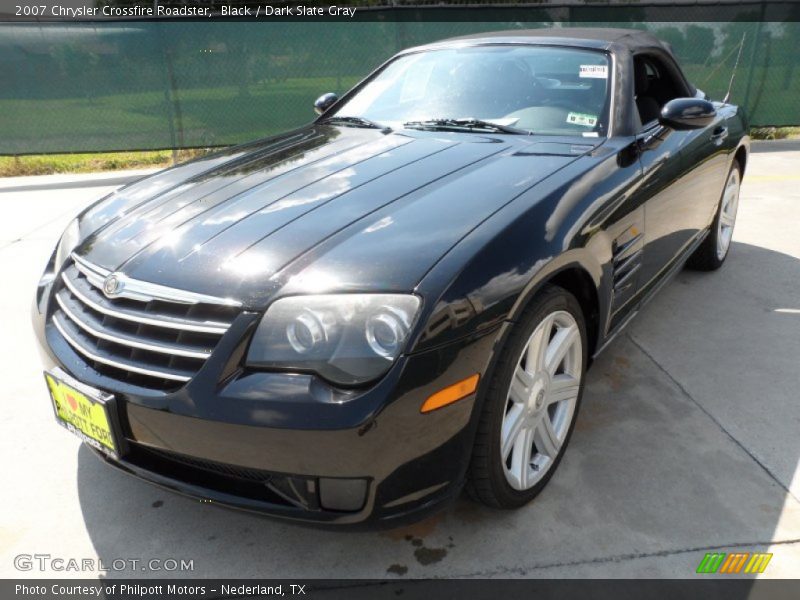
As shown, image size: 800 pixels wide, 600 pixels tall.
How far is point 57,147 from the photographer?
330 inches

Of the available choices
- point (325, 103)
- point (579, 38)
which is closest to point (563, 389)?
point (579, 38)

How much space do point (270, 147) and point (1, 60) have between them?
6771mm

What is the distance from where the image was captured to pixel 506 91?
3016mm

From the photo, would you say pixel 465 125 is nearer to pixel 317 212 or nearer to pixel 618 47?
pixel 618 47

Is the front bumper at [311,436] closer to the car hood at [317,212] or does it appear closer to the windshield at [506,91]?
the car hood at [317,212]

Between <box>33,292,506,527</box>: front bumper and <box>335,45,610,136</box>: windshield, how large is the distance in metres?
1.41

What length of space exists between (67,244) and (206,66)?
6.42m

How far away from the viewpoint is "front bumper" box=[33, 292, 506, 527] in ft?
5.35

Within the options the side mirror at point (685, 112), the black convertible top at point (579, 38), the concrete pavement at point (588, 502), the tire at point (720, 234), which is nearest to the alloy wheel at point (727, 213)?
the tire at point (720, 234)

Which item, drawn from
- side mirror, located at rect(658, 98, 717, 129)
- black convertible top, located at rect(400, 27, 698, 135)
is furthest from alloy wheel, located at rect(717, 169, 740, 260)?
side mirror, located at rect(658, 98, 717, 129)

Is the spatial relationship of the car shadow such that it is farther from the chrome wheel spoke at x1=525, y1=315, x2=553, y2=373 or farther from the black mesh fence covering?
the black mesh fence covering

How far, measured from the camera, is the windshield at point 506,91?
113 inches

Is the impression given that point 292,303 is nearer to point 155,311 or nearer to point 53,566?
point 155,311

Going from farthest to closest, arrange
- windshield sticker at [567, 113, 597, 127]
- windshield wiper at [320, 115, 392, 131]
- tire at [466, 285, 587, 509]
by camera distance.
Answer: windshield wiper at [320, 115, 392, 131], windshield sticker at [567, 113, 597, 127], tire at [466, 285, 587, 509]
